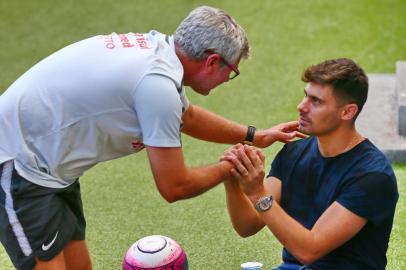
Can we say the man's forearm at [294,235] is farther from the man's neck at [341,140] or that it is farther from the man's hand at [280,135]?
the man's hand at [280,135]

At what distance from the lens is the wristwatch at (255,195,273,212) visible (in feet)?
11.8

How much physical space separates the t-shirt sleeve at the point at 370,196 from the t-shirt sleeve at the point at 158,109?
79 cm

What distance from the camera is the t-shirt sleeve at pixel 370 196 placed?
11.8 feet

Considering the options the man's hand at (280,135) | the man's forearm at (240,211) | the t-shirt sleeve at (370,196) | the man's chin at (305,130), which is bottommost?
the man's forearm at (240,211)

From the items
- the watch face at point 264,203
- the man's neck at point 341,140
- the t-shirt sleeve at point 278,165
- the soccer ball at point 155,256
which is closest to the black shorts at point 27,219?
the soccer ball at point 155,256

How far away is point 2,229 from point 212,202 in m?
2.30

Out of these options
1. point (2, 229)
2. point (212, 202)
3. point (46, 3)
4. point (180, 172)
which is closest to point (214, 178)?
point (180, 172)

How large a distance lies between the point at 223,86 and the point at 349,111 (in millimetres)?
4147

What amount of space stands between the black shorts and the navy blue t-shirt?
107cm

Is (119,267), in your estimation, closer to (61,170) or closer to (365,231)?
(61,170)

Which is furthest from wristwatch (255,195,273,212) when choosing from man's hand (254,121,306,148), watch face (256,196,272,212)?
man's hand (254,121,306,148)

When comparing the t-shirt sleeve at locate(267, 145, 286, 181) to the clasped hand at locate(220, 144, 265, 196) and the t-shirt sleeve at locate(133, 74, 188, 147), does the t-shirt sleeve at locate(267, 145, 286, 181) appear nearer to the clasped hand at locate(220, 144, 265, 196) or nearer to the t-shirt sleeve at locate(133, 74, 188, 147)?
the clasped hand at locate(220, 144, 265, 196)

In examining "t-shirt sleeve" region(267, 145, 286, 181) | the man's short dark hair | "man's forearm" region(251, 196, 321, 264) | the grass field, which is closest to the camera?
"man's forearm" region(251, 196, 321, 264)

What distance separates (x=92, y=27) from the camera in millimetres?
9477
